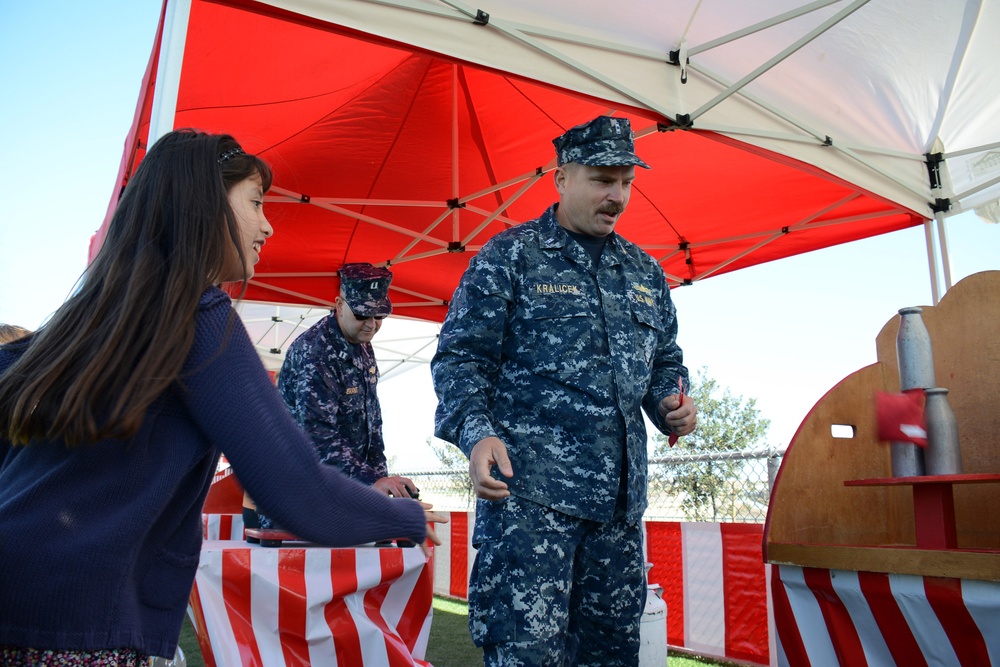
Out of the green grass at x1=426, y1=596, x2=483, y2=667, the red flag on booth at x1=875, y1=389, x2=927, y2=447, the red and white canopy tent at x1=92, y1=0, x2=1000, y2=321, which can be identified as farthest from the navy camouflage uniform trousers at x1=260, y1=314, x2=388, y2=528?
the red flag on booth at x1=875, y1=389, x2=927, y2=447

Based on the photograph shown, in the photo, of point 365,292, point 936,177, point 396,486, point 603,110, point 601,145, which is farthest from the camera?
point 603,110

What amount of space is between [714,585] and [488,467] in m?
3.41

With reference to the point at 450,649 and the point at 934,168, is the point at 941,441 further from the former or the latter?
the point at 934,168

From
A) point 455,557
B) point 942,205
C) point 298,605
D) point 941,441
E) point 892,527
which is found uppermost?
point 942,205

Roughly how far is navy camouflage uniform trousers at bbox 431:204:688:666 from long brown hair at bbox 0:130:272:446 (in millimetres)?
894

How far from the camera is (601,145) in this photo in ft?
7.35

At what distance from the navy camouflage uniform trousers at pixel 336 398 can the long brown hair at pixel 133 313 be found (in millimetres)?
2234

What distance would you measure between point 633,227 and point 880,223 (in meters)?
1.94

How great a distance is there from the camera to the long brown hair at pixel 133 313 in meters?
1.00

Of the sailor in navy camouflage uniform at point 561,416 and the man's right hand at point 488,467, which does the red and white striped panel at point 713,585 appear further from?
the man's right hand at point 488,467

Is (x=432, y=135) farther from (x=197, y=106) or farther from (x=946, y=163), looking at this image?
(x=946, y=163)

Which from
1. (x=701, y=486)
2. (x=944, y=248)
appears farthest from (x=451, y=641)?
(x=944, y=248)

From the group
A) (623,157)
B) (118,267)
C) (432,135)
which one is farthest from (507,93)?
(118,267)

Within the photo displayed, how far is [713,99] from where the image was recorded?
4316mm
